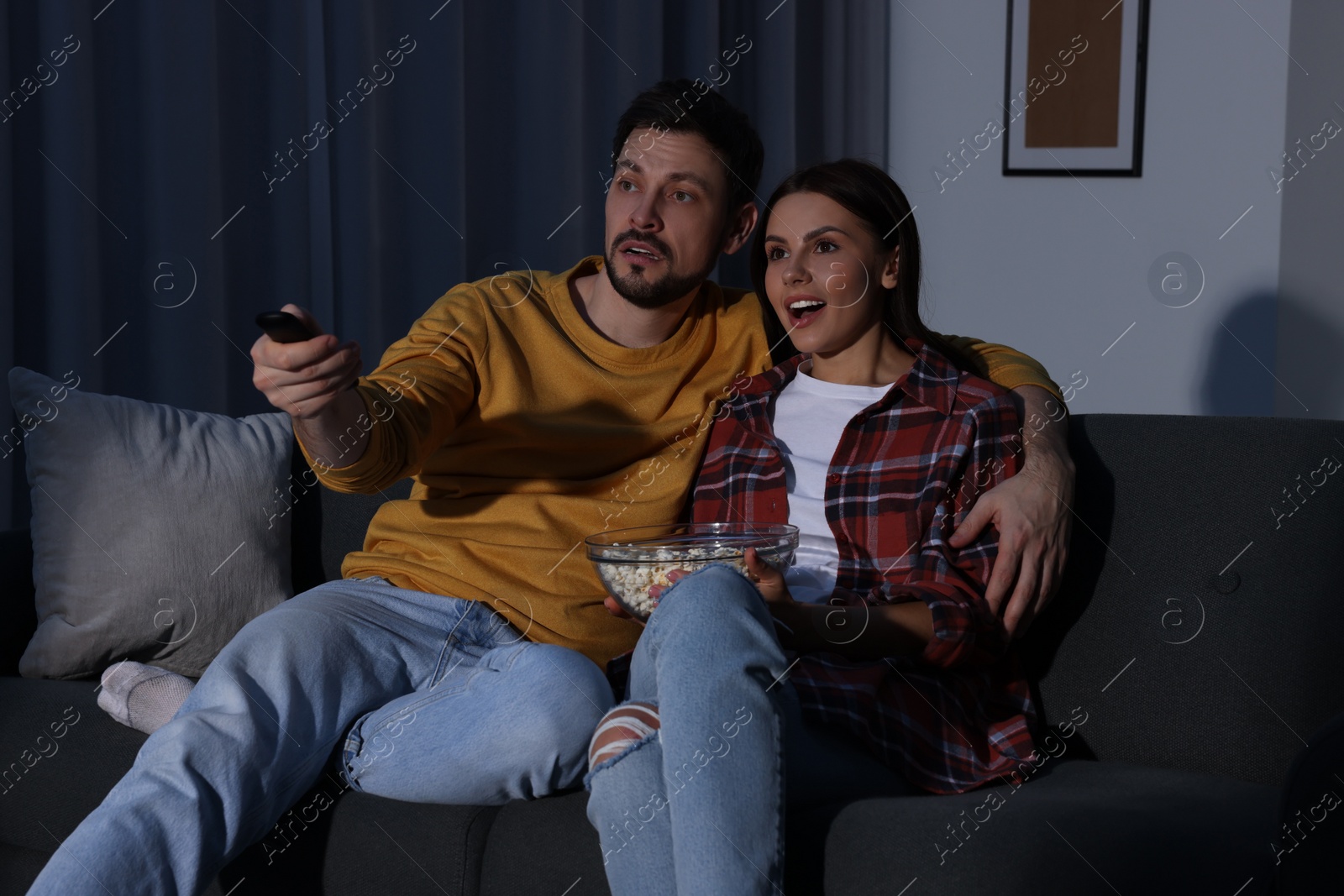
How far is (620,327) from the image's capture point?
68.6 inches

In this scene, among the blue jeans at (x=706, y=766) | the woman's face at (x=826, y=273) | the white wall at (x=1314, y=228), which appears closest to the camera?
the blue jeans at (x=706, y=766)

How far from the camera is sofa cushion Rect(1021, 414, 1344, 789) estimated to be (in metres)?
1.38

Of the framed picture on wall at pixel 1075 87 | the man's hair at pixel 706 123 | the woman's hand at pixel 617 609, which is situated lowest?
the woman's hand at pixel 617 609

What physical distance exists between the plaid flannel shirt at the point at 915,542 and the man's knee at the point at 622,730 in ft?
0.64

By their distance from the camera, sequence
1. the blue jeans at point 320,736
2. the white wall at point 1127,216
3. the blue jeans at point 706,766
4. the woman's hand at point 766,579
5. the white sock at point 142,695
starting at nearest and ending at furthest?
the blue jeans at point 706,766 → the blue jeans at point 320,736 → the woman's hand at point 766,579 → the white sock at point 142,695 → the white wall at point 1127,216

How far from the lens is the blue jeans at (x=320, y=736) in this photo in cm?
115

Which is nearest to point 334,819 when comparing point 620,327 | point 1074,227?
point 620,327

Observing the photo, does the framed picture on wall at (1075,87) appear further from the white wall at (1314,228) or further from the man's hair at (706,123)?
the man's hair at (706,123)

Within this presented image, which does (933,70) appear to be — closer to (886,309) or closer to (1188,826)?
(886,309)

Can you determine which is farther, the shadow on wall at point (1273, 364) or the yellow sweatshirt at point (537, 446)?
the shadow on wall at point (1273, 364)

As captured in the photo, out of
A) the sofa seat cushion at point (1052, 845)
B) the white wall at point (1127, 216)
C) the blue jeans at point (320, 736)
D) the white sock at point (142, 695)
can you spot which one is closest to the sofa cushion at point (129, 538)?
the white sock at point (142, 695)

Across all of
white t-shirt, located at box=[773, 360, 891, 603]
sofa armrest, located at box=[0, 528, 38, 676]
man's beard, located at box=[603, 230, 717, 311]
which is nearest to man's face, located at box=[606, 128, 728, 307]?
man's beard, located at box=[603, 230, 717, 311]

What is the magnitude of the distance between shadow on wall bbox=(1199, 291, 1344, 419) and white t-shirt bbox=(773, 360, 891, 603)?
1646mm

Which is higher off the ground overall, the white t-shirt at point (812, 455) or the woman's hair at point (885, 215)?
the woman's hair at point (885, 215)
